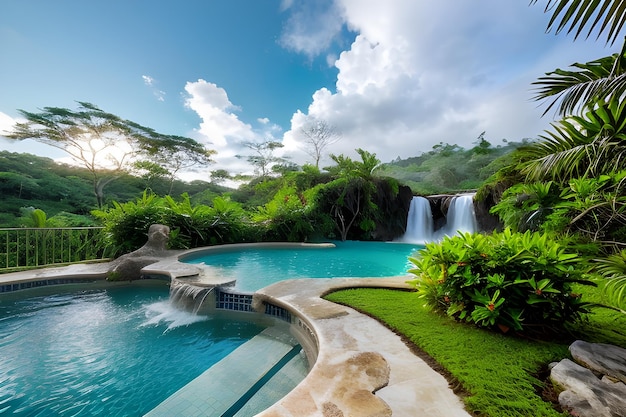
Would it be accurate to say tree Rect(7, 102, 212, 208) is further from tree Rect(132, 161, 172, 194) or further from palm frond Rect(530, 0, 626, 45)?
palm frond Rect(530, 0, 626, 45)

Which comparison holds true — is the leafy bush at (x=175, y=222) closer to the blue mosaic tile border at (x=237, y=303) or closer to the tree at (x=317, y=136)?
the blue mosaic tile border at (x=237, y=303)

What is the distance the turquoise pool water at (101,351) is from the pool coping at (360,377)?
1.14 m

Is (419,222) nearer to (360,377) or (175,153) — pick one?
(360,377)

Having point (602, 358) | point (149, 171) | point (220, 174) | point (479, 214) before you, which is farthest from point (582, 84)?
point (220, 174)

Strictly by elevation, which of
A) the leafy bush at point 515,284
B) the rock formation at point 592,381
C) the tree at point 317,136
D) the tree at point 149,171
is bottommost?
the rock formation at point 592,381

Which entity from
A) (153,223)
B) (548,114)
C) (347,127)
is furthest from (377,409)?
(347,127)

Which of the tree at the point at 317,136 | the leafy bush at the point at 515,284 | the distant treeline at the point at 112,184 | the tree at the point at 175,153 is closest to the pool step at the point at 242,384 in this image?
the leafy bush at the point at 515,284

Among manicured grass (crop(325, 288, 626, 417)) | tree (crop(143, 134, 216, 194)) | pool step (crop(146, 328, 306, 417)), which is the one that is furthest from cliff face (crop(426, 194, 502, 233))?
tree (crop(143, 134, 216, 194))

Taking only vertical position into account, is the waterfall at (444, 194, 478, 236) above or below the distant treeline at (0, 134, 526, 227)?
below

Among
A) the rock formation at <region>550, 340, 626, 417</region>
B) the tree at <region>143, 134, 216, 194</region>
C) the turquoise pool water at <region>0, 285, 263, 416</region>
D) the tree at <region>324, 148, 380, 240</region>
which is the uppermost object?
the tree at <region>143, 134, 216, 194</region>

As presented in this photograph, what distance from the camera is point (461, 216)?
42.0 feet

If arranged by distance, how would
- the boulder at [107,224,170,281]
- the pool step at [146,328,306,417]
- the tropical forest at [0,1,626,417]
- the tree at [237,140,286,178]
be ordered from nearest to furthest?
the pool step at [146,328,306,417]
the tropical forest at [0,1,626,417]
the boulder at [107,224,170,281]
the tree at [237,140,286,178]

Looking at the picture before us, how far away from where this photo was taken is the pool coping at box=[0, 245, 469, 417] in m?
1.29

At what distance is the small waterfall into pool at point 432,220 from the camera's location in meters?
12.5
